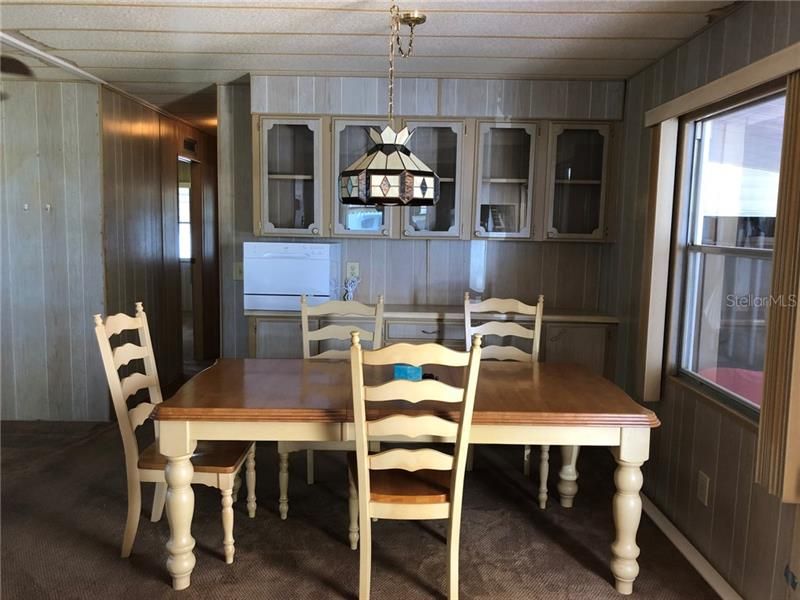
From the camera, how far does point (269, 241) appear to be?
12.9ft

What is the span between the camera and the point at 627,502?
87.0 inches

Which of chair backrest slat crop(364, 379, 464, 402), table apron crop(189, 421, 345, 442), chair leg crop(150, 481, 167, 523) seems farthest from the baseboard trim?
chair leg crop(150, 481, 167, 523)

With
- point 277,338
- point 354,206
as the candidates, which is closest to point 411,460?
point 277,338

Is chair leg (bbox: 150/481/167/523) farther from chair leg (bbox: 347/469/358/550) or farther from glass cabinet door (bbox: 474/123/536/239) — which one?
glass cabinet door (bbox: 474/123/536/239)

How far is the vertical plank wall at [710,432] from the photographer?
6.96ft

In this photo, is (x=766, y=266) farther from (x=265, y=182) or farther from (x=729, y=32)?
(x=265, y=182)

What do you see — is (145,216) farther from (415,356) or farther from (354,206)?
(415,356)

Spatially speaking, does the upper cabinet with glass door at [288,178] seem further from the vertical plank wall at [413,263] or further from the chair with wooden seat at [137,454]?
the chair with wooden seat at [137,454]

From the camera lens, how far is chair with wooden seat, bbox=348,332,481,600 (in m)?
1.95

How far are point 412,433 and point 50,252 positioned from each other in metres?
3.13

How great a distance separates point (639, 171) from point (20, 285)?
3.94 meters

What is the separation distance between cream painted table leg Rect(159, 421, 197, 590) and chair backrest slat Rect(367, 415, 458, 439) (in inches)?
27.0

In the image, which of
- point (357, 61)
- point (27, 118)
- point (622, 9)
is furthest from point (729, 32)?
point (27, 118)

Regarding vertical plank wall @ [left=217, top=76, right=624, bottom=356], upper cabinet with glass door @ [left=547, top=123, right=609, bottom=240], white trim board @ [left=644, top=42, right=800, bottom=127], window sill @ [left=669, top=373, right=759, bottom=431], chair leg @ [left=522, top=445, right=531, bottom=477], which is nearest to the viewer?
white trim board @ [left=644, top=42, right=800, bottom=127]
